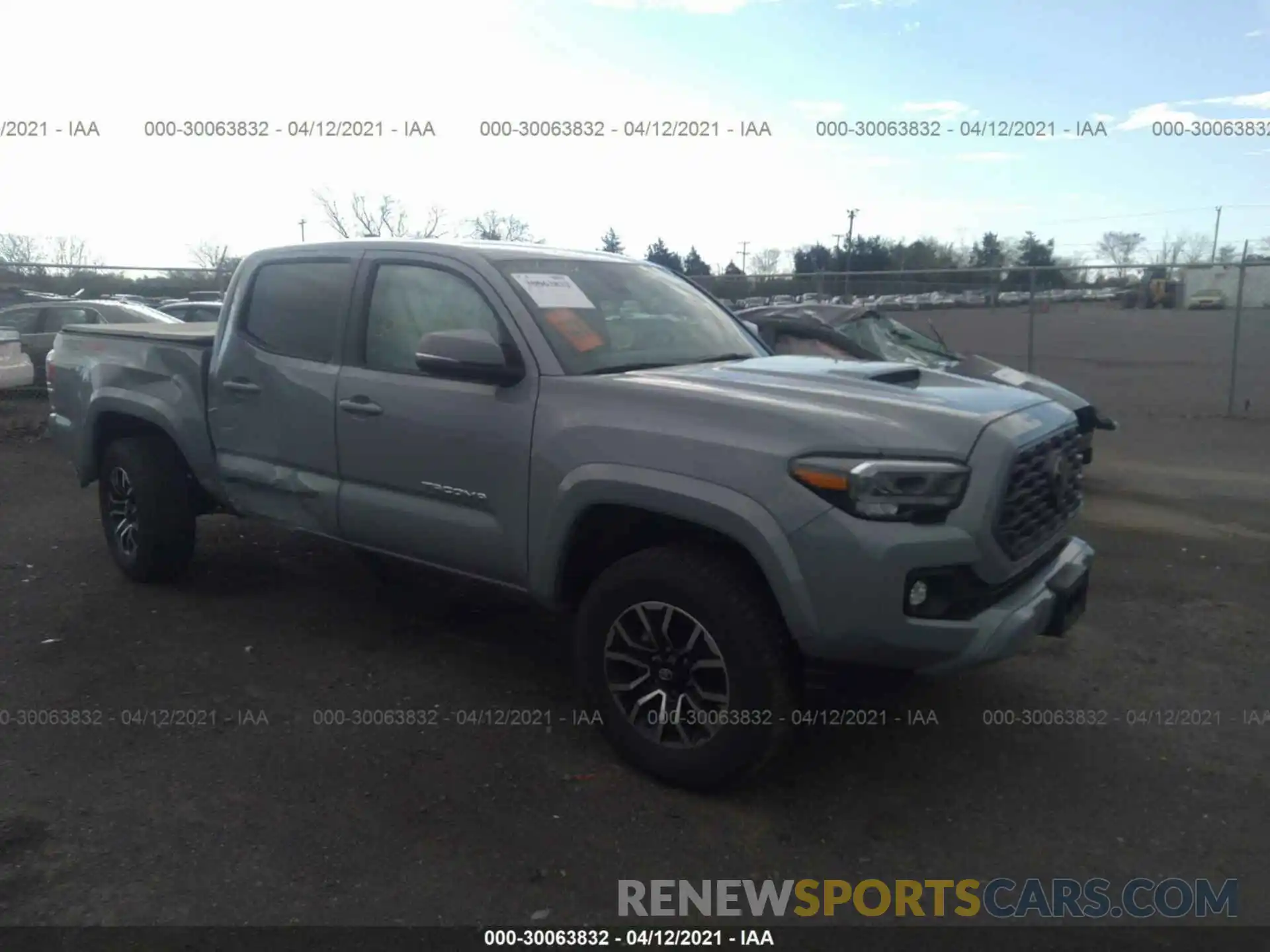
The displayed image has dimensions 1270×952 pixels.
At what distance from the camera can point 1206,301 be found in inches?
586

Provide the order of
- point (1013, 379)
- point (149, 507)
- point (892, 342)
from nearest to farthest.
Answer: point (149, 507) → point (1013, 379) → point (892, 342)

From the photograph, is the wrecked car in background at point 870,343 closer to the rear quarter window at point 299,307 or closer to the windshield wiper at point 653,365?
the windshield wiper at point 653,365

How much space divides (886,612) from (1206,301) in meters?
14.2

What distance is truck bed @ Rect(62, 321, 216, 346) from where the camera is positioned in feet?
18.3

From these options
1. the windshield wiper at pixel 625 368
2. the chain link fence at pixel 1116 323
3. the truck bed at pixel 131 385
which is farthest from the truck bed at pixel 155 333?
the chain link fence at pixel 1116 323

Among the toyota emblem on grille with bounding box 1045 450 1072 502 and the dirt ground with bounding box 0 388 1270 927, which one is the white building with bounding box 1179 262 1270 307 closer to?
the dirt ground with bounding box 0 388 1270 927

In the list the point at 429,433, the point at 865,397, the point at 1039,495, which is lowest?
the point at 1039,495

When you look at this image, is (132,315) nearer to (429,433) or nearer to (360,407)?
(360,407)

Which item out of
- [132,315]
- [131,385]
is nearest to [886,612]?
[131,385]

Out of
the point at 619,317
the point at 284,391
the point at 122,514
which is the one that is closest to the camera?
the point at 619,317

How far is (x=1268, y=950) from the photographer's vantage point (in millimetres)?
2900

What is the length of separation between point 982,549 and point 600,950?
1676mm

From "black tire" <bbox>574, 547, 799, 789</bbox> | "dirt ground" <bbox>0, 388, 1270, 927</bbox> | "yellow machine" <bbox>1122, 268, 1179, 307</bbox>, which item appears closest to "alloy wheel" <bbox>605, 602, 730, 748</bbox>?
"black tire" <bbox>574, 547, 799, 789</bbox>

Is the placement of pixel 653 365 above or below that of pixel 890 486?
above
